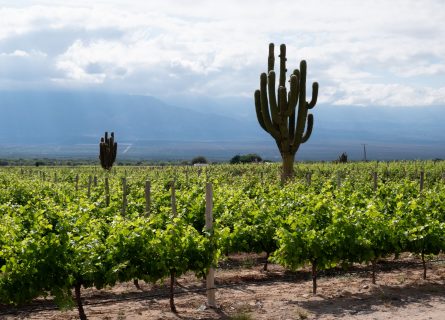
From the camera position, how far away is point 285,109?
73.3 feet

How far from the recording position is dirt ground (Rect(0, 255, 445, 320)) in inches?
370

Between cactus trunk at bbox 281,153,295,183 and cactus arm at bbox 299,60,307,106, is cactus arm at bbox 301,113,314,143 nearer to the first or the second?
cactus trunk at bbox 281,153,295,183

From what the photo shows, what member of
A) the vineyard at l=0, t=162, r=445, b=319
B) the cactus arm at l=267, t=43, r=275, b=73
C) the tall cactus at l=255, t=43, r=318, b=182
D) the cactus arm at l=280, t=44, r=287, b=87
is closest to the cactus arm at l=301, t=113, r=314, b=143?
the tall cactus at l=255, t=43, r=318, b=182

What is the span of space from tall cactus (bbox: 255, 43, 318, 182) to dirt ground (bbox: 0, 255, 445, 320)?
10.5 metres

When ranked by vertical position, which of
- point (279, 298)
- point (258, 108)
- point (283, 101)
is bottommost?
point (279, 298)

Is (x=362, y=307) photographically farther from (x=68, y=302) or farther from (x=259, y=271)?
(x=68, y=302)

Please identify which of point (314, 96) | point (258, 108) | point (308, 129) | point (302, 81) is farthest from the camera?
point (308, 129)

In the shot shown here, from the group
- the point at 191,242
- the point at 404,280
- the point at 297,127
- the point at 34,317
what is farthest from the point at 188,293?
the point at 297,127

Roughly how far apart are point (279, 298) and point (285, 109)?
12.8 meters

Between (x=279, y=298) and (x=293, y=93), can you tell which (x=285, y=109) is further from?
(x=279, y=298)

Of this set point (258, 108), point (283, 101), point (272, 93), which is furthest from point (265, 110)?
point (258, 108)

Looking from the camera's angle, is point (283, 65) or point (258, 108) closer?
point (258, 108)

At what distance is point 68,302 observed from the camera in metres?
8.32

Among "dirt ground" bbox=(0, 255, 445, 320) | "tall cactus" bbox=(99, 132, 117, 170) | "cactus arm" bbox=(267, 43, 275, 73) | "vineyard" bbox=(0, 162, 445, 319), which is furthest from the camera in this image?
"tall cactus" bbox=(99, 132, 117, 170)
